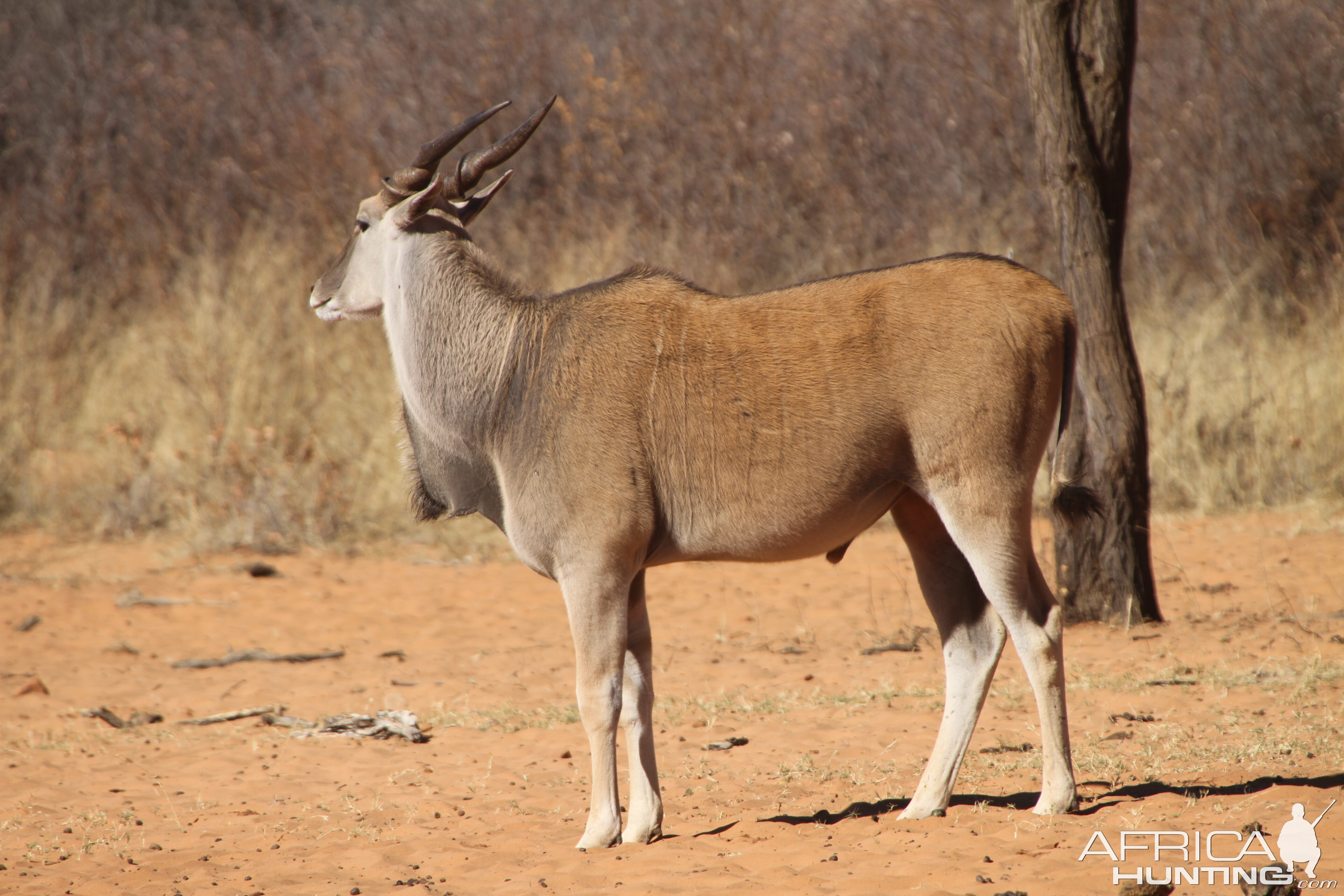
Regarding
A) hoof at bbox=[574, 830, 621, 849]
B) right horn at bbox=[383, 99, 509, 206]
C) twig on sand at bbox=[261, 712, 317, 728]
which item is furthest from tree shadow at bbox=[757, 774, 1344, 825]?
twig on sand at bbox=[261, 712, 317, 728]

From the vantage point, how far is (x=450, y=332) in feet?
16.6

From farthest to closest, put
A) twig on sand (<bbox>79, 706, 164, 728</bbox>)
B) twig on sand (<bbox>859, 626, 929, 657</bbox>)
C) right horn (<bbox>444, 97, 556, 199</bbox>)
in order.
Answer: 1. twig on sand (<bbox>859, 626, 929, 657</bbox>)
2. twig on sand (<bbox>79, 706, 164, 728</bbox>)
3. right horn (<bbox>444, 97, 556, 199</bbox>)

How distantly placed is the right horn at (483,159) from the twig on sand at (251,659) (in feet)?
14.6

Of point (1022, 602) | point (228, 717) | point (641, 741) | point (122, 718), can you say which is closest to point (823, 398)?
point (1022, 602)

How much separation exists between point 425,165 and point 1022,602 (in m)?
2.78

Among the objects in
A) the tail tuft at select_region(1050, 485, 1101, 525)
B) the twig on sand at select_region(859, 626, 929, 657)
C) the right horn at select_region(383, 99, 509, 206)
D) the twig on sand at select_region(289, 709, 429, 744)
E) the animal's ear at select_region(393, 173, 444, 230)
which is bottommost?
the twig on sand at select_region(859, 626, 929, 657)

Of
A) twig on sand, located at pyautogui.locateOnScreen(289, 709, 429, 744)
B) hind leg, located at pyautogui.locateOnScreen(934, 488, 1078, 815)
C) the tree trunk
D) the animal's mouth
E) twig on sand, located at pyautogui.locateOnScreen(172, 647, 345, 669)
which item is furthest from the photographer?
twig on sand, located at pyautogui.locateOnScreen(172, 647, 345, 669)

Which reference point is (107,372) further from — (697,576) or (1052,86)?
(1052,86)

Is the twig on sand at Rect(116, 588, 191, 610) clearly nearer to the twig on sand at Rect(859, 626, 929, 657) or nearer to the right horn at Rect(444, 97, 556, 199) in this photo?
the twig on sand at Rect(859, 626, 929, 657)

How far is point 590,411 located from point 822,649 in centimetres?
405

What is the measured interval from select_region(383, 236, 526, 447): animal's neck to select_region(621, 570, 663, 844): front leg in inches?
36.9

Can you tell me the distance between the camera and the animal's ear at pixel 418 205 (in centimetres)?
500

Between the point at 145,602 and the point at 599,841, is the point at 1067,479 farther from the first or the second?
the point at 145,602

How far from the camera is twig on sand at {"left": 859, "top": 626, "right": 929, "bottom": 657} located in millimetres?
7957
